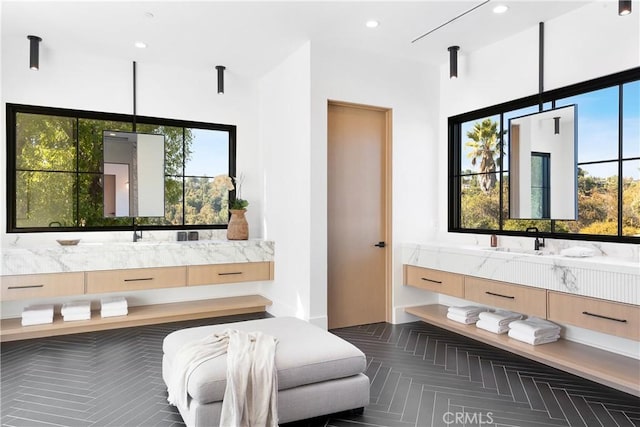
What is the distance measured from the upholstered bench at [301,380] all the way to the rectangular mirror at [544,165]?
239 centimetres

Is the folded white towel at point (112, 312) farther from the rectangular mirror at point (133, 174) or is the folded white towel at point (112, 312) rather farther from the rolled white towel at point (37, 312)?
the rectangular mirror at point (133, 174)

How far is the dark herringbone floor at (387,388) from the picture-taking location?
2641 mm

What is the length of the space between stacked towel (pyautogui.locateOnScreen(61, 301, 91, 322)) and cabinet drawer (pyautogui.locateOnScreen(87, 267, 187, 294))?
17 centimetres

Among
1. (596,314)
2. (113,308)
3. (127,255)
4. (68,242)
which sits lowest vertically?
(113,308)

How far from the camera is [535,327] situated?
358 cm

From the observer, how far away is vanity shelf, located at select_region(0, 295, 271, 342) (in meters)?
4.14

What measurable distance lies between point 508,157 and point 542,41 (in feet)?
3.64

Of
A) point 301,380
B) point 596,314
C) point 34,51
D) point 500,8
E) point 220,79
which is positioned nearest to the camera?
point 301,380

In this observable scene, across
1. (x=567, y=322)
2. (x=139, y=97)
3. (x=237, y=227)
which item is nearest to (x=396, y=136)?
(x=237, y=227)

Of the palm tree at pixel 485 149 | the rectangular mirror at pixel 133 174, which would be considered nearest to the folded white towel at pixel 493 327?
the palm tree at pixel 485 149

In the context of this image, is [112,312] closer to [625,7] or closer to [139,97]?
[139,97]

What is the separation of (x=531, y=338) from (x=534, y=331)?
6cm

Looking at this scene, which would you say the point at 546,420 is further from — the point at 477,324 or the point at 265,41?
the point at 265,41

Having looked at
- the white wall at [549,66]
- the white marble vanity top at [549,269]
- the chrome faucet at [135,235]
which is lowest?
the white marble vanity top at [549,269]
